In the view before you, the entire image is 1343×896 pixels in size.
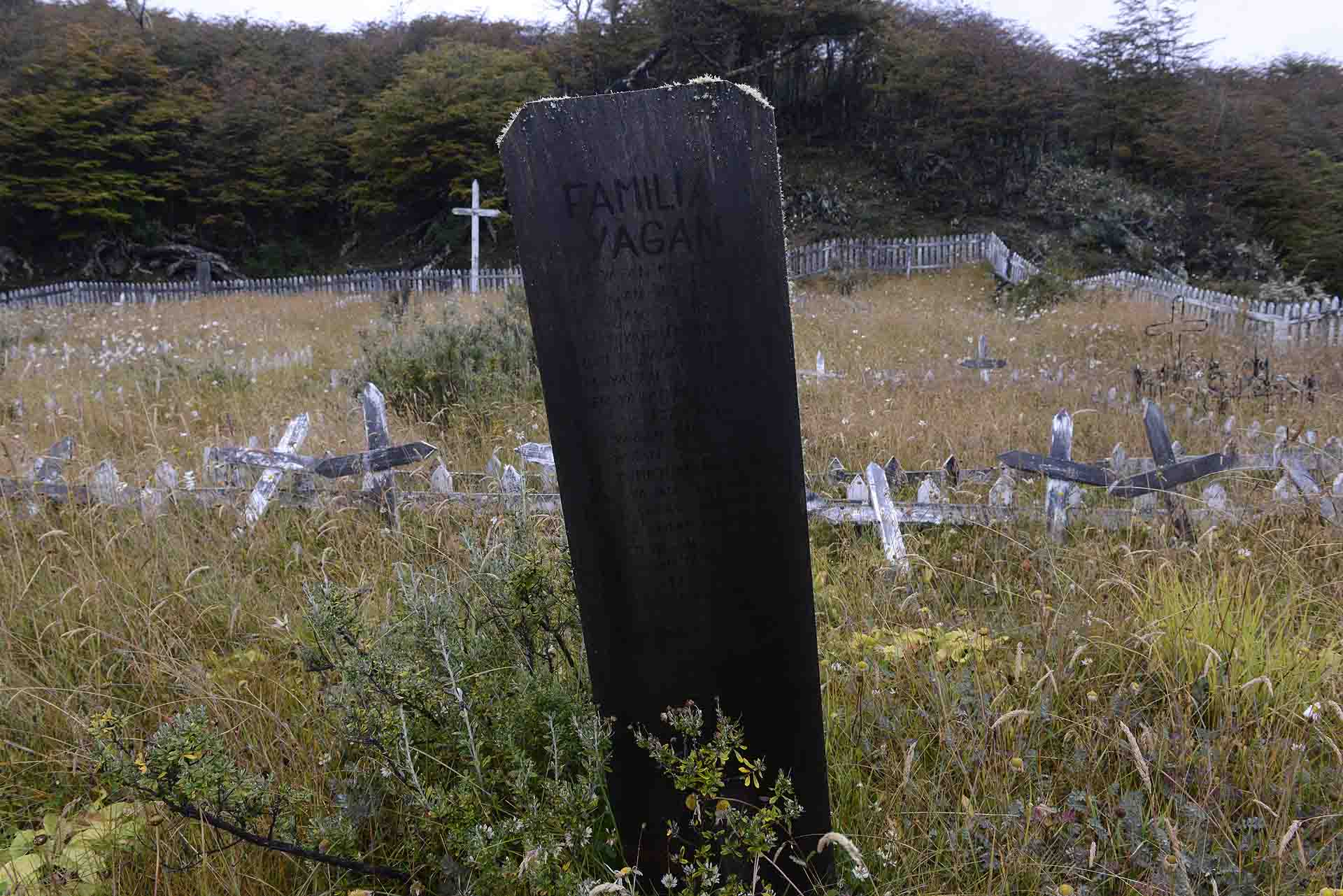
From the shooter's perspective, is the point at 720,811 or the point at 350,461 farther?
the point at 350,461

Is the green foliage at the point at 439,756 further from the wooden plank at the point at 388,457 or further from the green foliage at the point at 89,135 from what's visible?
the green foliage at the point at 89,135

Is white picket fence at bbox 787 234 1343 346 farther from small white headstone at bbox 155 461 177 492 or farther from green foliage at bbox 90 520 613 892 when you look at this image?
small white headstone at bbox 155 461 177 492

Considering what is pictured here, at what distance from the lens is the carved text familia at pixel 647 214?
149cm

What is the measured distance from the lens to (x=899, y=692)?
7.79 ft

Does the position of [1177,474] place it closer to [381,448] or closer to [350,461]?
[381,448]

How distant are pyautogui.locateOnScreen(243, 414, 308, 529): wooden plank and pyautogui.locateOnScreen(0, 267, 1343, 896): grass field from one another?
118 mm

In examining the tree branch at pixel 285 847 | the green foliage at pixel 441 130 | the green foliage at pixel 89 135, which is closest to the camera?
the tree branch at pixel 285 847

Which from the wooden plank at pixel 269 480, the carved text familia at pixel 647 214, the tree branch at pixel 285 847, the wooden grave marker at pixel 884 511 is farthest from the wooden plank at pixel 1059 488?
the wooden plank at pixel 269 480

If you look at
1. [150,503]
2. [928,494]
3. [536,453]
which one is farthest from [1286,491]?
[150,503]

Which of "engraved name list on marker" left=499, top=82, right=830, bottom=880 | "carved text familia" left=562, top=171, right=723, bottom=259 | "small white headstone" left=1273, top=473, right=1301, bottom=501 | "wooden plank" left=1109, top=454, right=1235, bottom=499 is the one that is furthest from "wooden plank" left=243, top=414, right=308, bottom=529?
"small white headstone" left=1273, top=473, right=1301, bottom=501

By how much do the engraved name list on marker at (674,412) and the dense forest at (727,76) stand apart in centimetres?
2410

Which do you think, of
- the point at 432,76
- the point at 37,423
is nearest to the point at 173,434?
the point at 37,423

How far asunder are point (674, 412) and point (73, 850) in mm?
1813

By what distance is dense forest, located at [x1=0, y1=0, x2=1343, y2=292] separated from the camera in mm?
24422
